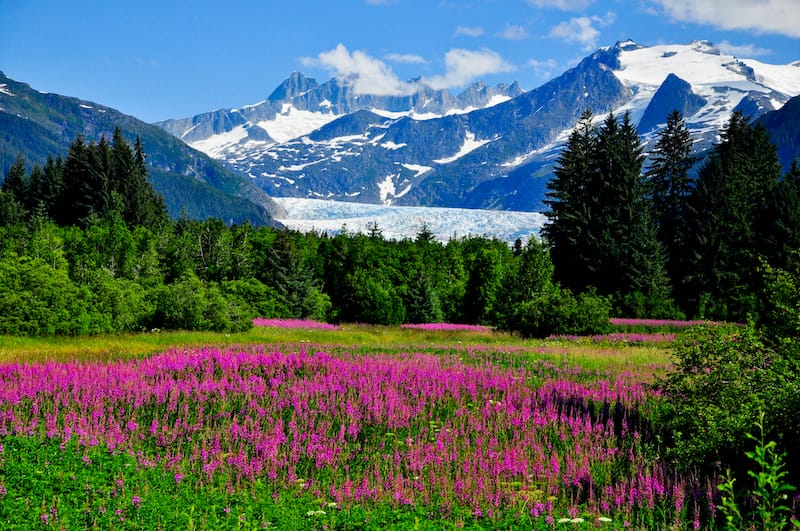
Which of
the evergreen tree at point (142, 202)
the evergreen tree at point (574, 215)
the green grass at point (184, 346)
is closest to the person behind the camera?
the green grass at point (184, 346)

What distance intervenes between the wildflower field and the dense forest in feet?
42.4

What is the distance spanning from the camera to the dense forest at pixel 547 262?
94.9 ft

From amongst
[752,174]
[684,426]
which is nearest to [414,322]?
[752,174]

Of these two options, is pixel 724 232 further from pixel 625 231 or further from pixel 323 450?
pixel 323 450

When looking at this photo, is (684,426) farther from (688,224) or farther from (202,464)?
(688,224)

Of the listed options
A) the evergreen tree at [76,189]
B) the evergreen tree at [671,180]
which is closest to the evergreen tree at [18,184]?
the evergreen tree at [76,189]

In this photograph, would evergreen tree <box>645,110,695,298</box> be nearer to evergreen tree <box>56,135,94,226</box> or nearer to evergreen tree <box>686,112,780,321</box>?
evergreen tree <box>686,112,780,321</box>

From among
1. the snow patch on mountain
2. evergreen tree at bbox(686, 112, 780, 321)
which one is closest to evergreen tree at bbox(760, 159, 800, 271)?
evergreen tree at bbox(686, 112, 780, 321)

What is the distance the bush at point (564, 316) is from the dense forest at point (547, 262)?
0.07 m

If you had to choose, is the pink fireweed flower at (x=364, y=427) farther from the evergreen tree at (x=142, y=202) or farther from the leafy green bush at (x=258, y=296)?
the evergreen tree at (x=142, y=202)

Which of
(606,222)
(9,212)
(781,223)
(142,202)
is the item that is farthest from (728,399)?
(9,212)

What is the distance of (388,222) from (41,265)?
127m

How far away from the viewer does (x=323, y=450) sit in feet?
25.6

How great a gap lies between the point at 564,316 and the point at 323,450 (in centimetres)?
2269
